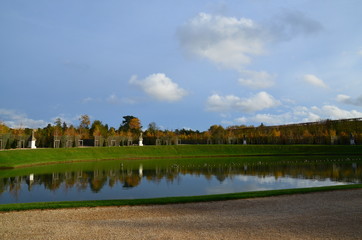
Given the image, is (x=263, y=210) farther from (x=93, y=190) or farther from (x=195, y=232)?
(x=93, y=190)

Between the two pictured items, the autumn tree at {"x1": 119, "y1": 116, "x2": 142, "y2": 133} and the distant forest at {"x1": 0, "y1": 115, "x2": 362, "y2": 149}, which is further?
the autumn tree at {"x1": 119, "y1": 116, "x2": 142, "y2": 133}

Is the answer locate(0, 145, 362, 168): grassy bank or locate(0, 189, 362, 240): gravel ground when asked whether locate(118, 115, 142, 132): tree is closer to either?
locate(0, 145, 362, 168): grassy bank

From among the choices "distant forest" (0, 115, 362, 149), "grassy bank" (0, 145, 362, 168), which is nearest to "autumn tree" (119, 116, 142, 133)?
"distant forest" (0, 115, 362, 149)

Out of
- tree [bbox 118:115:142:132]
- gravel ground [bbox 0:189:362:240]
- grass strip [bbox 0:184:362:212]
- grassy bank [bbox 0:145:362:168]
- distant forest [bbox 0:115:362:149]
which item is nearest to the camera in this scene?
gravel ground [bbox 0:189:362:240]

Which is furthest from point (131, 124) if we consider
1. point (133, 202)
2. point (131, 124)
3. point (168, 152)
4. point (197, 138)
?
point (133, 202)

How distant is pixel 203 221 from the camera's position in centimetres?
942

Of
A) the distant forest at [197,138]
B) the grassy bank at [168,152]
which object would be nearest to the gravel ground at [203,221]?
the grassy bank at [168,152]

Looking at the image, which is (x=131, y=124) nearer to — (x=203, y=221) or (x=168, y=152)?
(x=168, y=152)

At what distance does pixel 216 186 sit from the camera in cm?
1888

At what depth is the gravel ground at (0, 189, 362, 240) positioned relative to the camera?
8000 mm

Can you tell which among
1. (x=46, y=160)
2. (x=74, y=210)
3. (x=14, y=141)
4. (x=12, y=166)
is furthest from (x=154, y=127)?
(x=74, y=210)

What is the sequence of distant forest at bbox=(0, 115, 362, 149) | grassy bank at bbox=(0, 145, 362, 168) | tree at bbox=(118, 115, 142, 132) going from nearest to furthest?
grassy bank at bbox=(0, 145, 362, 168) → distant forest at bbox=(0, 115, 362, 149) → tree at bbox=(118, 115, 142, 132)

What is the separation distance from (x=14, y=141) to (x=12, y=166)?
18.3 metres

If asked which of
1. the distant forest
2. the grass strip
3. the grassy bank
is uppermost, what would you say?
the distant forest
